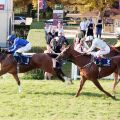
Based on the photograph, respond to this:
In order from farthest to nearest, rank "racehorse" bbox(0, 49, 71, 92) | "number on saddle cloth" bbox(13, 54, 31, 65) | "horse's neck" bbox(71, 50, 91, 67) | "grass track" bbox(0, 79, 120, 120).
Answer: "number on saddle cloth" bbox(13, 54, 31, 65)
"racehorse" bbox(0, 49, 71, 92)
"horse's neck" bbox(71, 50, 91, 67)
"grass track" bbox(0, 79, 120, 120)

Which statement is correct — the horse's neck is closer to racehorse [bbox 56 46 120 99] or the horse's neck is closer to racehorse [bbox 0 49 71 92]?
racehorse [bbox 56 46 120 99]

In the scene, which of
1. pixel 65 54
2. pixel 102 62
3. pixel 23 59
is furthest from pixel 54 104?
pixel 23 59

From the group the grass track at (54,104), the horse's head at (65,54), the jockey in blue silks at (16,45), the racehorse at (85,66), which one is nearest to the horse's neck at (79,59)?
the racehorse at (85,66)

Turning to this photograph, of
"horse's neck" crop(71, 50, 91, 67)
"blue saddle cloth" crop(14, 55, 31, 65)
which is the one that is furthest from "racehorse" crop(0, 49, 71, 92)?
"horse's neck" crop(71, 50, 91, 67)

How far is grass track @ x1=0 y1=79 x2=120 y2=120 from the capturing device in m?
9.70

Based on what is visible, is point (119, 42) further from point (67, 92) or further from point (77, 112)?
point (77, 112)

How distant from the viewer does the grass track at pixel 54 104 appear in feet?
31.8

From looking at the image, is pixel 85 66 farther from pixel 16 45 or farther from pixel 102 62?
pixel 16 45

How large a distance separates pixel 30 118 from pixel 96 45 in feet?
12.1

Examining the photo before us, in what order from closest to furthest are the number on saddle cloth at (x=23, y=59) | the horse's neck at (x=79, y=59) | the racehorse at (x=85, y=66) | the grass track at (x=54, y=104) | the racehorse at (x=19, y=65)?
1. the grass track at (x=54, y=104)
2. the racehorse at (x=85, y=66)
3. the horse's neck at (x=79, y=59)
4. the racehorse at (x=19, y=65)
5. the number on saddle cloth at (x=23, y=59)

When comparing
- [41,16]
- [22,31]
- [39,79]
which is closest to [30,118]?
[39,79]

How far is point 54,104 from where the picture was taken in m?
11.0

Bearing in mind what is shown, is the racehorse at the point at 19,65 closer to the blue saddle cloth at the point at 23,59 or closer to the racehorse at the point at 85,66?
the blue saddle cloth at the point at 23,59

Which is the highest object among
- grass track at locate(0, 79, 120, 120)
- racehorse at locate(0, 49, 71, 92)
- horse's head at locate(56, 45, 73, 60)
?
horse's head at locate(56, 45, 73, 60)
